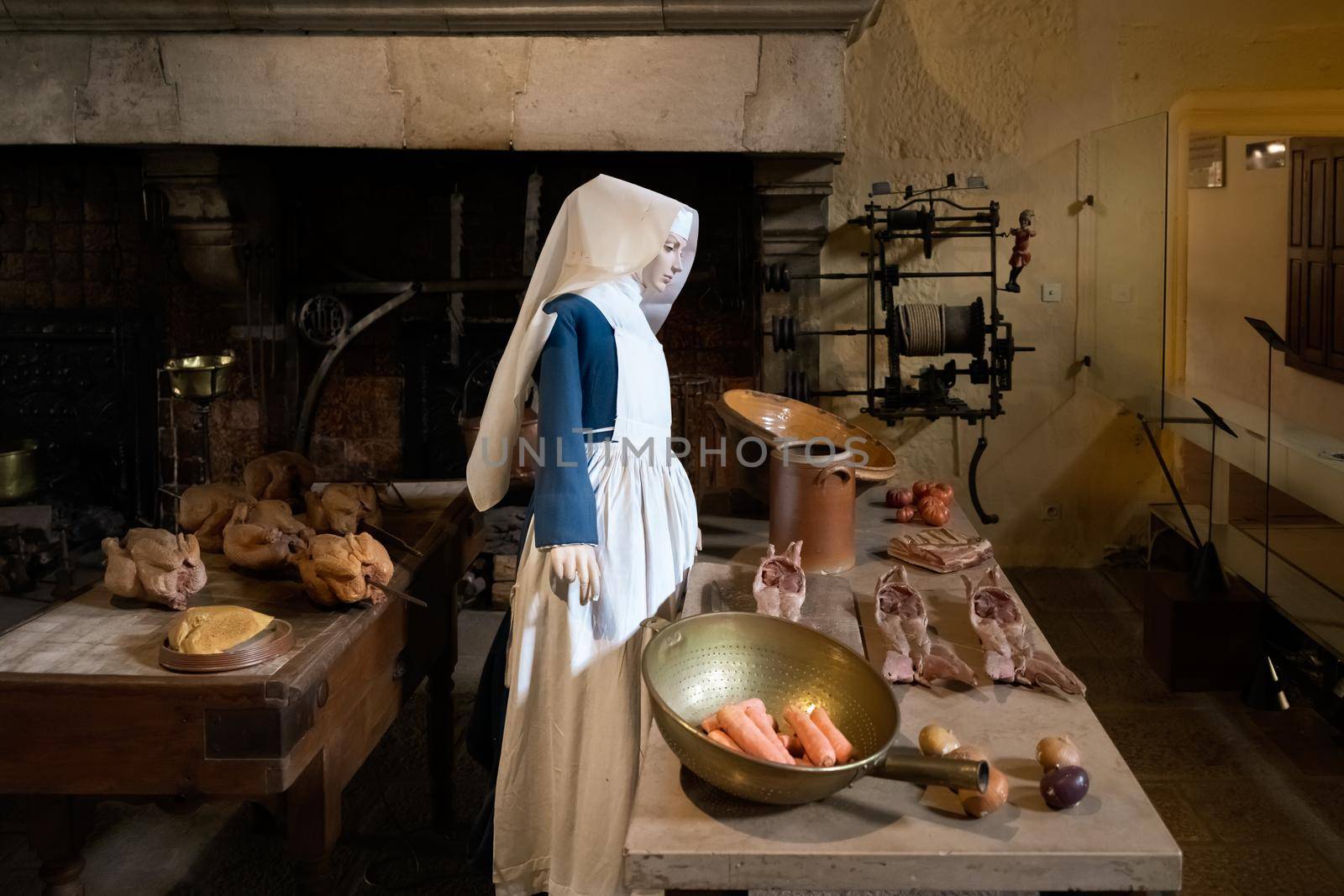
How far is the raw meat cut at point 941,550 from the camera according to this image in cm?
326

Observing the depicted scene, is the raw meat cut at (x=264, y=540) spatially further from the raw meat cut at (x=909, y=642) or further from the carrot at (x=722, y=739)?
the raw meat cut at (x=909, y=642)

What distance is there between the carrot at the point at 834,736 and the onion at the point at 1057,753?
32cm

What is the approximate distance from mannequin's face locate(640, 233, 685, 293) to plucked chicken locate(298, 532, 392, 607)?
0.96 m

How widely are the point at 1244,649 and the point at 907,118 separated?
2.83m

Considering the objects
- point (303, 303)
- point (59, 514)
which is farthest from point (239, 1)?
point (59, 514)

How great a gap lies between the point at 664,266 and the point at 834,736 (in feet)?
Answer: 4.66

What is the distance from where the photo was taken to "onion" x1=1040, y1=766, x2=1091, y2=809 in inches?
75.0

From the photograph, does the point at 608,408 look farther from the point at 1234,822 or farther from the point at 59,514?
the point at 59,514

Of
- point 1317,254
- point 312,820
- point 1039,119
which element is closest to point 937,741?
point 312,820

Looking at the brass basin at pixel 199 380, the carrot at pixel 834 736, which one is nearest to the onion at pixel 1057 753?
the carrot at pixel 834 736

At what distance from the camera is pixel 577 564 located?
2.74 m

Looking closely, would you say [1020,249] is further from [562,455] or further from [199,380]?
[199,380]

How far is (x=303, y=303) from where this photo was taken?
573 centimetres

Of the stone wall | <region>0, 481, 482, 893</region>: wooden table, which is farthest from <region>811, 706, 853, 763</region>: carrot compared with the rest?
the stone wall
